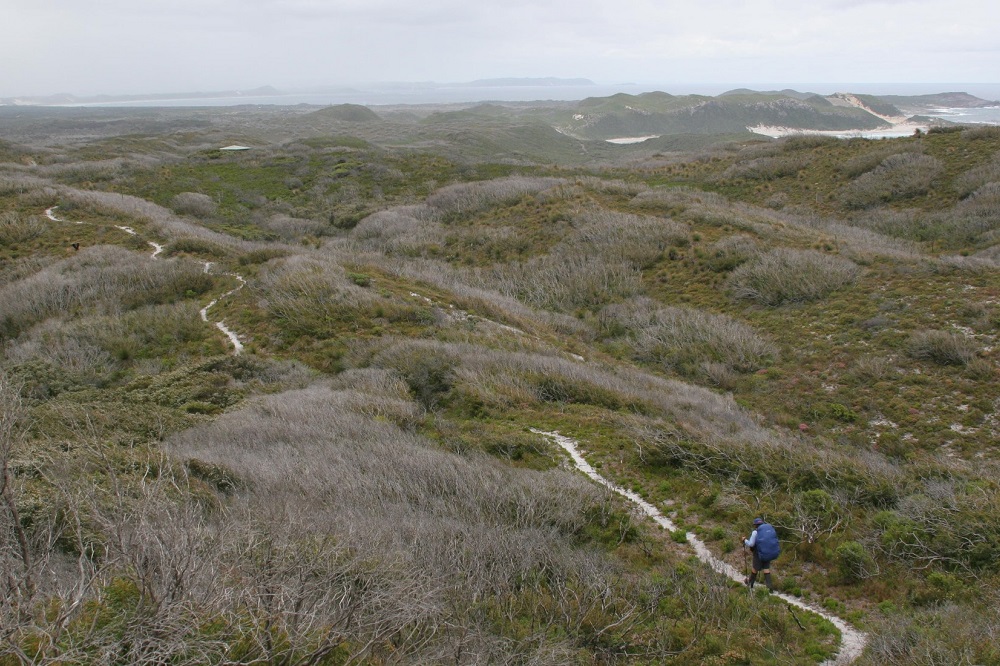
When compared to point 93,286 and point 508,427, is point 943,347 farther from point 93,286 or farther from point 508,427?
point 93,286

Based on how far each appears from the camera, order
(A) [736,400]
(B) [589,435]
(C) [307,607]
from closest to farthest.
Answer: (C) [307,607] < (B) [589,435] < (A) [736,400]

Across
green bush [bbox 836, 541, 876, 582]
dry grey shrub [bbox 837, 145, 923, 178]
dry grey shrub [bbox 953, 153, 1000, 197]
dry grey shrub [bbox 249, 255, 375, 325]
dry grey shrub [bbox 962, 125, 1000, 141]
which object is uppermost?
dry grey shrub [bbox 962, 125, 1000, 141]

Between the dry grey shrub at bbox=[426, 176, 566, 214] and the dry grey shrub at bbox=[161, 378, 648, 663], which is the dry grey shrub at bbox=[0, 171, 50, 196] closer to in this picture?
the dry grey shrub at bbox=[426, 176, 566, 214]

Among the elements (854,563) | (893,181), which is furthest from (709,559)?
(893,181)

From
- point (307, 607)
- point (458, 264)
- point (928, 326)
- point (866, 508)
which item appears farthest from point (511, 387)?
point (458, 264)

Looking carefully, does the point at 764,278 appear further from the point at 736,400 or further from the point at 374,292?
the point at 374,292

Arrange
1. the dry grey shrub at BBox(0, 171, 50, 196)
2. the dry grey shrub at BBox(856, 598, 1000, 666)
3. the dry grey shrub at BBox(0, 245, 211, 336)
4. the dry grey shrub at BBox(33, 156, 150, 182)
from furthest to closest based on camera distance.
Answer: the dry grey shrub at BBox(33, 156, 150, 182) → the dry grey shrub at BBox(0, 171, 50, 196) → the dry grey shrub at BBox(0, 245, 211, 336) → the dry grey shrub at BBox(856, 598, 1000, 666)

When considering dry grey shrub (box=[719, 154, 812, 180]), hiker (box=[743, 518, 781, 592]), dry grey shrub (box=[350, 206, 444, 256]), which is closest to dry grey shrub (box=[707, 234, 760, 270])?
dry grey shrub (box=[350, 206, 444, 256])
